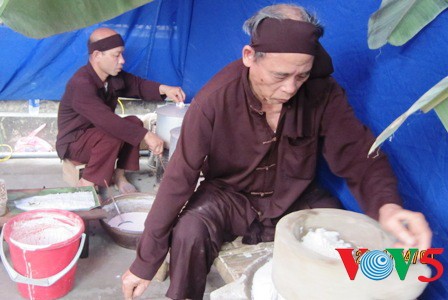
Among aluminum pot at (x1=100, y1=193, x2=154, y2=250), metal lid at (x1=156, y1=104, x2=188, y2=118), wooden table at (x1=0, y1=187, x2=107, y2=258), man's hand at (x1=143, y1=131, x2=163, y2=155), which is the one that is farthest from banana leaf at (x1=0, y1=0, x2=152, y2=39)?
metal lid at (x1=156, y1=104, x2=188, y2=118)

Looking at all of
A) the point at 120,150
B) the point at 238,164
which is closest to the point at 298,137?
the point at 238,164

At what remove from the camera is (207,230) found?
6.16 feet

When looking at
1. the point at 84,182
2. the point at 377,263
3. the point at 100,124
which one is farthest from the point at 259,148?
the point at 84,182

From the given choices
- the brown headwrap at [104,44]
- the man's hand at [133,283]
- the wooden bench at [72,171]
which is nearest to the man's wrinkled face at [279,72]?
the man's hand at [133,283]

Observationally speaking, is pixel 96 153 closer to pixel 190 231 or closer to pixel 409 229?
pixel 190 231

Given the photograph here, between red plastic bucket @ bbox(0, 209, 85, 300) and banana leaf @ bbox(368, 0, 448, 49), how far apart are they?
5.61 feet

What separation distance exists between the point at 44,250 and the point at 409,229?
5.51 feet

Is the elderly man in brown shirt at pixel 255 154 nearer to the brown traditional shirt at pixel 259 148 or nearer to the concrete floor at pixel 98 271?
the brown traditional shirt at pixel 259 148

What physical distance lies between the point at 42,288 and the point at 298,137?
1501 millimetres

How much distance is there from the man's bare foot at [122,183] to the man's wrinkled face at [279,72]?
2095 mm

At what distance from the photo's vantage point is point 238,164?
203 cm

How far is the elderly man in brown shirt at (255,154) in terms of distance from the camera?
1.67 meters

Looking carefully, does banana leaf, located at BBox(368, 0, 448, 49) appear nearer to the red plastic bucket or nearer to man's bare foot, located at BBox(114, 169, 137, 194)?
the red plastic bucket

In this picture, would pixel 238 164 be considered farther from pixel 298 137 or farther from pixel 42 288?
pixel 42 288
